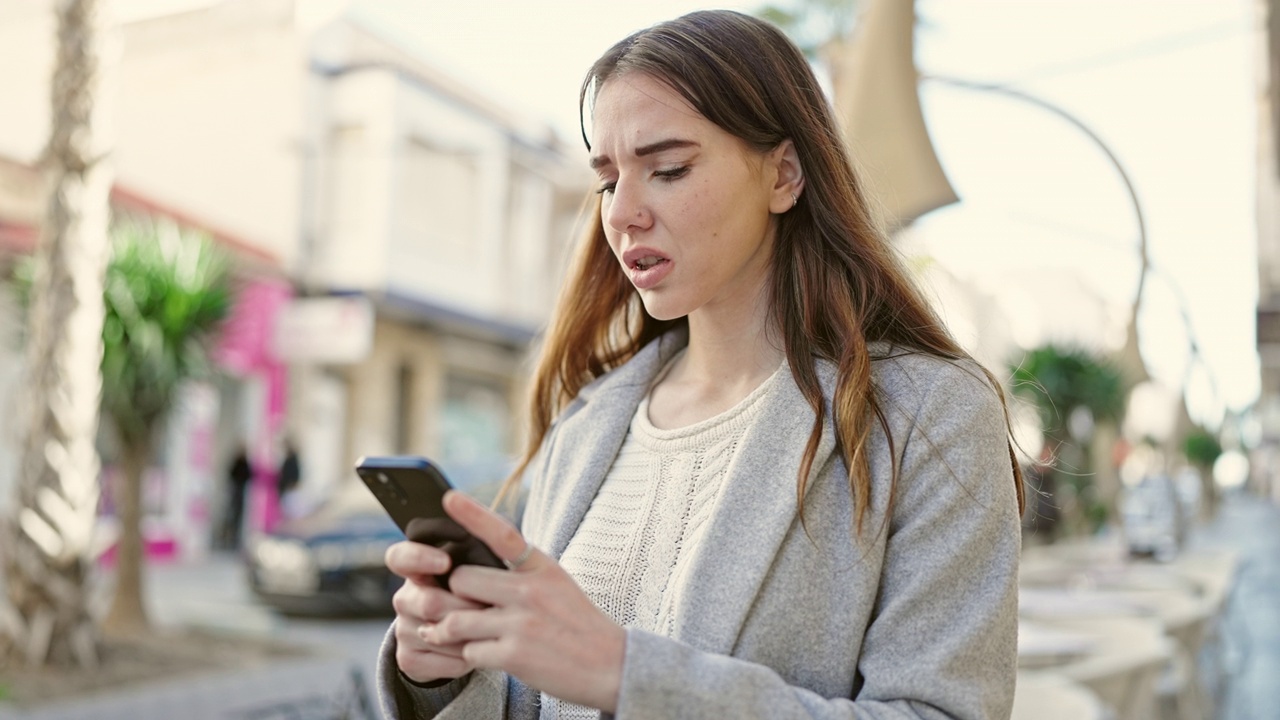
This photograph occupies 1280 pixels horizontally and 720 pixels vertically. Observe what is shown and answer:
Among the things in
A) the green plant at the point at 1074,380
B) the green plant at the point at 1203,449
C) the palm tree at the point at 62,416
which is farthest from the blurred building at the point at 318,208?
the green plant at the point at 1203,449

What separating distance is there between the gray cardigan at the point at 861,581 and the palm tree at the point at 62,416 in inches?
252

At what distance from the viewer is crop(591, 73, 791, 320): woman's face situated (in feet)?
5.32

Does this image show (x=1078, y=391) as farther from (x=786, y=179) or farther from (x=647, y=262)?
(x=647, y=262)

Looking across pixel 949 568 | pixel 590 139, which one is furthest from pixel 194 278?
pixel 949 568

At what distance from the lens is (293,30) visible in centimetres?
2123

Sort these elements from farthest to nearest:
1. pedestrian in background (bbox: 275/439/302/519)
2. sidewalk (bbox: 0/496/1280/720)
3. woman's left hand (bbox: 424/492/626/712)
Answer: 1. pedestrian in background (bbox: 275/439/302/519)
2. sidewalk (bbox: 0/496/1280/720)
3. woman's left hand (bbox: 424/492/626/712)

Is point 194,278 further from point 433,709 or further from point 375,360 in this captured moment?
point 375,360

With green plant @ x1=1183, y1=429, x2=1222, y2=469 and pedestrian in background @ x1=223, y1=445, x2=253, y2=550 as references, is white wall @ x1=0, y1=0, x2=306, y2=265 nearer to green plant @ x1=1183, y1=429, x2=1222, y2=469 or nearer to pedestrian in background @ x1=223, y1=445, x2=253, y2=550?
pedestrian in background @ x1=223, y1=445, x2=253, y2=550

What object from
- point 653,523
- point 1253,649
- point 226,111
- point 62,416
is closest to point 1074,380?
point 1253,649

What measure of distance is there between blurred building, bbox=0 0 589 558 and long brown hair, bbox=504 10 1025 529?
15.9 metres

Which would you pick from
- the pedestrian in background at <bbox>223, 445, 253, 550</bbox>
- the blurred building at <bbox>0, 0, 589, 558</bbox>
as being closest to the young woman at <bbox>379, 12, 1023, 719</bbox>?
the blurred building at <bbox>0, 0, 589, 558</bbox>

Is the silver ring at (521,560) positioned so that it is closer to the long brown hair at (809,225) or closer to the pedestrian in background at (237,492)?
the long brown hair at (809,225)

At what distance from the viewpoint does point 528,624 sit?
4.15 ft

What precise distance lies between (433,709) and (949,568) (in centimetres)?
73
